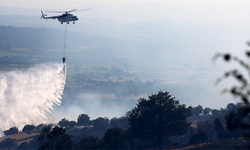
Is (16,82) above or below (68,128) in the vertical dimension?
above

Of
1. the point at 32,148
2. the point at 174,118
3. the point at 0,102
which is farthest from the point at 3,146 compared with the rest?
the point at 174,118

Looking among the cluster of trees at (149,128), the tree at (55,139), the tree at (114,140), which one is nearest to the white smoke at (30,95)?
the cluster of trees at (149,128)

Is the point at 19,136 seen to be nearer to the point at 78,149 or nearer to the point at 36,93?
the point at 36,93

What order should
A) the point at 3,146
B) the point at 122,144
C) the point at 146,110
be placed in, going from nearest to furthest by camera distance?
the point at 122,144
the point at 146,110
the point at 3,146

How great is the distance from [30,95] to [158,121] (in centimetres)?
5570

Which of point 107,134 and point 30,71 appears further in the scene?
point 30,71

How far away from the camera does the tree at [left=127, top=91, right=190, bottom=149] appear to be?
5756cm

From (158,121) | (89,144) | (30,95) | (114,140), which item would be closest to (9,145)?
(30,95)

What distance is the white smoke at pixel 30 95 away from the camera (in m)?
97.3

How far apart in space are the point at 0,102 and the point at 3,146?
2019cm

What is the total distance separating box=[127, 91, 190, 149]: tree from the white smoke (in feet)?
139

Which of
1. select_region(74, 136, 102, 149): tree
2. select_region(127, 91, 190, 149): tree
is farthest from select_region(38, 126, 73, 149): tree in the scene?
select_region(127, 91, 190, 149): tree

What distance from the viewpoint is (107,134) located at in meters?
56.2

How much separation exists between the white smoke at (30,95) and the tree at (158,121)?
4223 cm
